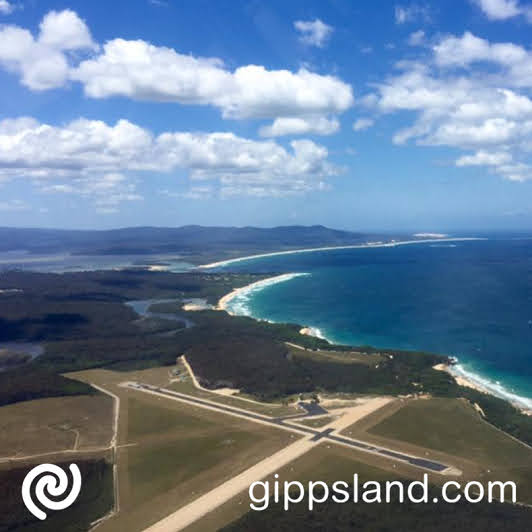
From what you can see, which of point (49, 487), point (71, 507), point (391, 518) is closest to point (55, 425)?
point (49, 487)

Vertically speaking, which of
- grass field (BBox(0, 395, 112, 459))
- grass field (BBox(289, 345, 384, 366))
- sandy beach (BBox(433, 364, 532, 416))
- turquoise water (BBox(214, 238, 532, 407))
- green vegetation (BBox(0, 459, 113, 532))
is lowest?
green vegetation (BBox(0, 459, 113, 532))

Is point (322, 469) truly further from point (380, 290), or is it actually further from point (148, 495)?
point (380, 290)

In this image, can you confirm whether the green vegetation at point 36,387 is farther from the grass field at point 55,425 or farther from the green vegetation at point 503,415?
the green vegetation at point 503,415

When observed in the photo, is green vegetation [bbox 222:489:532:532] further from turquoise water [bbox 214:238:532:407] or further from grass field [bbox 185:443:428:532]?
turquoise water [bbox 214:238:532:407]

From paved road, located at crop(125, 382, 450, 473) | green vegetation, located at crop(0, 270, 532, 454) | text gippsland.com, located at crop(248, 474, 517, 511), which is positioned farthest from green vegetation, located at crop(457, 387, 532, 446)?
paved road, located at crop(125, 382, 450, 473)

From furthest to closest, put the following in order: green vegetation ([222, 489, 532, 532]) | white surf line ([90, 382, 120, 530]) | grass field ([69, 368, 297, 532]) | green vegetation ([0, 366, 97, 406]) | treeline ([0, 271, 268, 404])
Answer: treeline ([0, 271, 268, 404])
green vegetation ([0, 366, 97, 406])
grass field ([69, 368, 297, 532])
white surf line ([90, 382, 120, 530])
green vegetation ([222, 489, 532, 532])

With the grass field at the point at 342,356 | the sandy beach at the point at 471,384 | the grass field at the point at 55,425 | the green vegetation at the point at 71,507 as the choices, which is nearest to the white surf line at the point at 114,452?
the green vegetation at the point at 71,507

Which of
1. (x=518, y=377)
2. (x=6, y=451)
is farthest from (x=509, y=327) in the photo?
(x=6, y=451)
